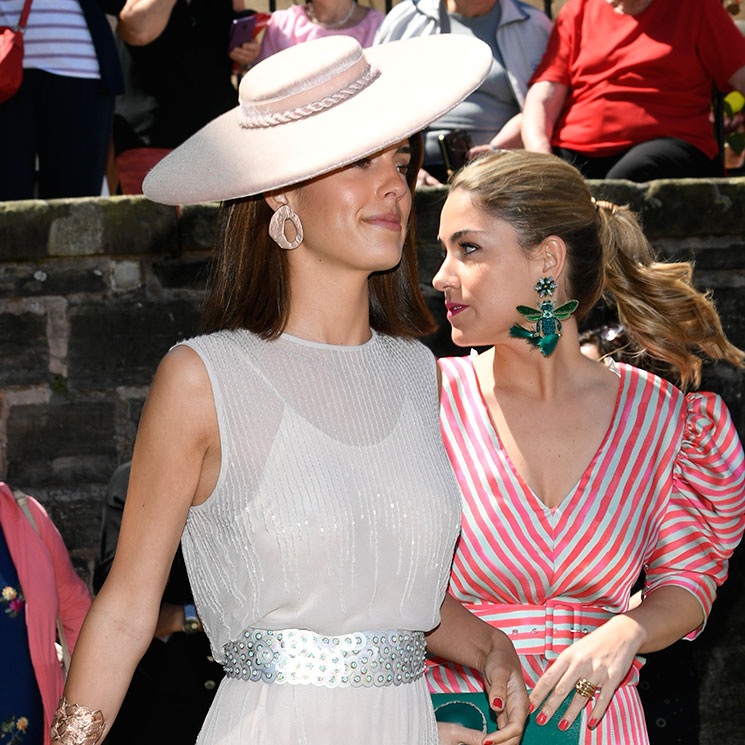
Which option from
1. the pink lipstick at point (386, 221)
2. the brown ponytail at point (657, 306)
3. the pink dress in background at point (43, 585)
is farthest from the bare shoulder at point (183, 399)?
the brown ponytail at point (657, 306)

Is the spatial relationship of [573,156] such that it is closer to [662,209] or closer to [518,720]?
[662,209]

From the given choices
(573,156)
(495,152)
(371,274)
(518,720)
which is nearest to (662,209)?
(573,156)

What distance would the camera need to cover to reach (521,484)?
105 inches

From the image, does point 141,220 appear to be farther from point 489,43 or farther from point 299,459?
point 299,459

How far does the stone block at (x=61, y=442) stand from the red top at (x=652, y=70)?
6.59 feet

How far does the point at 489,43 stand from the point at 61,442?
219 cm

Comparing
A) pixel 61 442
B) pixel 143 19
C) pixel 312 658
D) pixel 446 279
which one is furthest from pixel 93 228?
pixel 312 658

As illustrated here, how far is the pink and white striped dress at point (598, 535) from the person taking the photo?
261cm

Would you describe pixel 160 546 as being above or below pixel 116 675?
above

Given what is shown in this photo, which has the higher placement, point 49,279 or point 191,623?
point 49,279

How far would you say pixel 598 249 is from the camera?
9.49 ft

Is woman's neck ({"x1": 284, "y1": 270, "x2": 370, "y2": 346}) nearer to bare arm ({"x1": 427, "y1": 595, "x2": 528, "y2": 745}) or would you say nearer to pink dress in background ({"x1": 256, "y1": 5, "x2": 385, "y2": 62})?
bare arm ({"x1": 427, "y1": 595, "x2": 528, "y2": 745})

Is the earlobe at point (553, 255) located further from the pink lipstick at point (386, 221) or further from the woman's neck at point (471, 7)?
the woman's neck at point (471, 7)

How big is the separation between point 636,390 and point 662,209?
1.47m
